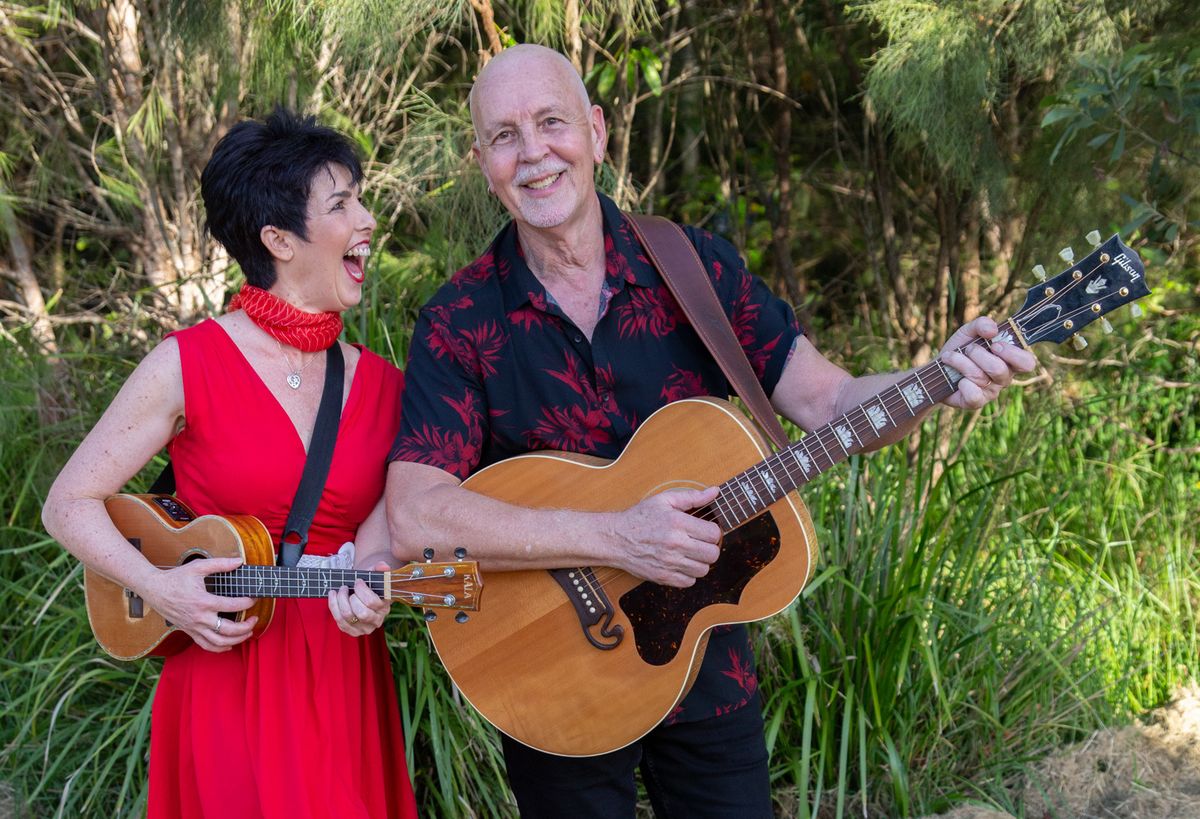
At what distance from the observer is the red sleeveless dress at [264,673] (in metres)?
2.16

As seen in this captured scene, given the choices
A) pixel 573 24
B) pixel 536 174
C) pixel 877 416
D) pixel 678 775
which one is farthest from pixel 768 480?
pixel 573 24

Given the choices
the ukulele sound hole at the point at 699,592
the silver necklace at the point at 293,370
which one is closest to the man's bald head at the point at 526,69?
the silver necklace at the point at 293,370

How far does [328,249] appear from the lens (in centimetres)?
230

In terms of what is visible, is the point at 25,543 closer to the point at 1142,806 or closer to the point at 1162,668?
the point at 1142,806

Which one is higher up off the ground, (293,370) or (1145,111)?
(293,370)

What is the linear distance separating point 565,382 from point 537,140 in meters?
0.49

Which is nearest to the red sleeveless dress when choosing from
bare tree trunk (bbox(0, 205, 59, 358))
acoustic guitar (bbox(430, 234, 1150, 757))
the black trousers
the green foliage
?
acoustic guitar (bbox(430, 234, 1150, 757))

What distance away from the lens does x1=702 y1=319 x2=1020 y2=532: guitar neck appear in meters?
2.09

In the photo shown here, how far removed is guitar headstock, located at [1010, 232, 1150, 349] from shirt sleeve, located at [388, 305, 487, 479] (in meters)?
1.03

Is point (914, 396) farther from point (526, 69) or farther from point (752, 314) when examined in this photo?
point (526, 69)

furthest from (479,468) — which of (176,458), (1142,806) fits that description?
(1142,806)

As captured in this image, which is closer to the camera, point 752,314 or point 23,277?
point 752,314

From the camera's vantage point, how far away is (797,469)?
213 centimetres

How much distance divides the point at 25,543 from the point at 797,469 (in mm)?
2766
